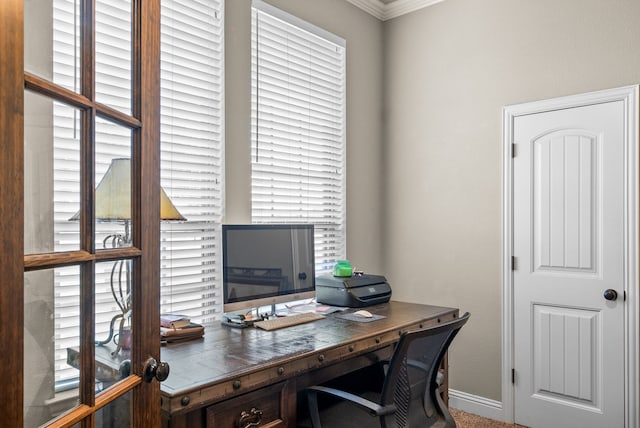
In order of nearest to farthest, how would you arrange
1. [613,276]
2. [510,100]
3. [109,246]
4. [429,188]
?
[109,246] → [613,276] → [510,100] → [429,188]

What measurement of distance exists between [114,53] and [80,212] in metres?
0.43

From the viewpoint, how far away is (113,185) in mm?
1114

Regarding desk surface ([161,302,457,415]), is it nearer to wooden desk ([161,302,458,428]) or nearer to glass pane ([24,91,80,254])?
wooden desk ([161,302,458,428])

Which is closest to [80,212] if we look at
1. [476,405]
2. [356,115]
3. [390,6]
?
[356,115]

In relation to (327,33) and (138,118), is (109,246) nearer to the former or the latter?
(138,118)

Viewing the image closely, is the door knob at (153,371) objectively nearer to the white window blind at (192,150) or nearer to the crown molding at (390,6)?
the white window blind at (192,150)

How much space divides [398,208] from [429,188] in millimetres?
308

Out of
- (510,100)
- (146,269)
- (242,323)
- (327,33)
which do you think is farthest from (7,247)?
(510,100)

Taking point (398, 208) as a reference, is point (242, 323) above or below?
below

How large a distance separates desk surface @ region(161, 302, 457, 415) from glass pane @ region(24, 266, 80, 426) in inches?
Result: 16.2

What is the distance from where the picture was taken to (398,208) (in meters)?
3.69

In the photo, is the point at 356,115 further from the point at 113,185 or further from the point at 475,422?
the point at 113,185

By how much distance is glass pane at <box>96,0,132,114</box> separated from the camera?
1053 millimetres

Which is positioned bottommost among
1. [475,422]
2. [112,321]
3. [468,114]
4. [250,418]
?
[475,422]
